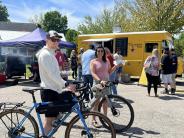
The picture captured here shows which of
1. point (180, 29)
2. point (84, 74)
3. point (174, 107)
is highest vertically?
point (180, 29)

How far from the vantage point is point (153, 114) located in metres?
9.46

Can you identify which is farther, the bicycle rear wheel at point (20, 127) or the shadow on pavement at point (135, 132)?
the shadow on pavement at point (135, 132)

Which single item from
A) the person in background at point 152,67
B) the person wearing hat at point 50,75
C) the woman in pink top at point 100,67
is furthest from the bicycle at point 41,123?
the person in background at point 152,67

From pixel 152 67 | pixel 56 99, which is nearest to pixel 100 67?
pixel 56 99

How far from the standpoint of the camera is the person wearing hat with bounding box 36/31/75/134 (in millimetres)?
5426

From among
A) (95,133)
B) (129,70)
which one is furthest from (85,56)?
(129,70)

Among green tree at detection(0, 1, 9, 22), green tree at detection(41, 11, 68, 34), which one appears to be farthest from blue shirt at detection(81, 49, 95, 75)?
green tree at detection(0, 1, 9, 22)

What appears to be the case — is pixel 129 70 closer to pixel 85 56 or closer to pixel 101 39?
pixel 101 39

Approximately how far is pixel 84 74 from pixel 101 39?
11509 millimetres

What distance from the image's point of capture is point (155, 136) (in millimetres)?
7168

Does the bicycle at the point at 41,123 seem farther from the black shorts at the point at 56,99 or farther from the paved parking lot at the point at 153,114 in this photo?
the paved parking lot at the point at 153,114

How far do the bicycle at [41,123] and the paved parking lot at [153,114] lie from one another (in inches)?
50.8

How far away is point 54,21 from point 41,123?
3242 inches

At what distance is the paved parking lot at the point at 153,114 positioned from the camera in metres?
7.38
